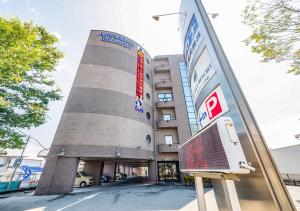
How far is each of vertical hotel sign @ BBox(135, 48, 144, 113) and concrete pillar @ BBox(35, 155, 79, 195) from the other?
9249 millimetres

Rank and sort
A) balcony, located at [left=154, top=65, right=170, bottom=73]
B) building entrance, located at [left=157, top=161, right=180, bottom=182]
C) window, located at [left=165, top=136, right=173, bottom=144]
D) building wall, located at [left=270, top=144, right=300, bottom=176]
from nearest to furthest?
building wall, located at [left=270, top=144, right=300, bottom=176], building entrance, located at [left=157, top=161, right=180, bottom=182], window, located at [left=165, top=136, right=173, bottom=144], balcony, located at [left=154, top=65, right=170, bottom=73]

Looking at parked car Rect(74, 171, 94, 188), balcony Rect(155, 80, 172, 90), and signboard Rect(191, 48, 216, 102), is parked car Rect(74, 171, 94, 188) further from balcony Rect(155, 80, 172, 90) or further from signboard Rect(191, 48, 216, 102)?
signboard Rect(191, 48, 216, 102)

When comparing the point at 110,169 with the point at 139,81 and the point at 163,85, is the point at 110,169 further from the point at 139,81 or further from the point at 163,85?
the point at 163,85

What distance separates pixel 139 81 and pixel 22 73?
43.6 feet

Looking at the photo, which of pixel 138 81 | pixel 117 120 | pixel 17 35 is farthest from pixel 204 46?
pixel 138 81

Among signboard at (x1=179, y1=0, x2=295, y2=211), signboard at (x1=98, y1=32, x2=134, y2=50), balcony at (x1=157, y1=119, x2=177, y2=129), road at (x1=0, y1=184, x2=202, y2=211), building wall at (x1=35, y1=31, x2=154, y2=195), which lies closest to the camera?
signboard at (x1=179, y1=0, x2=295, y2=211)

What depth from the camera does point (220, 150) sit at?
5.88 ft

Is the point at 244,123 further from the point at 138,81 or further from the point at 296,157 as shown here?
the point at 138,81

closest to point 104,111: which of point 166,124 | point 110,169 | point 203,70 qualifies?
point 166,124

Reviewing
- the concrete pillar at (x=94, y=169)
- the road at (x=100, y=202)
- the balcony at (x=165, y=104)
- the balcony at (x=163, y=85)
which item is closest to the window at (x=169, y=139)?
the balcony at (x=165, y=104)

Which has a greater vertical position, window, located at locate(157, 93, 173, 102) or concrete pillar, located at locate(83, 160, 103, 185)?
window, located at locate(157, 93, 173, 102)

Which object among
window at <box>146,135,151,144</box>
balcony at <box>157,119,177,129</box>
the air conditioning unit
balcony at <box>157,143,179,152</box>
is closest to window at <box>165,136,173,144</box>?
balcony at <box>157,143,179,152</box>

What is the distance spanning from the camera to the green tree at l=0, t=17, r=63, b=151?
6504mm

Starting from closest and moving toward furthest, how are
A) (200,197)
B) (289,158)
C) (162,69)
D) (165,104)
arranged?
(200,197) < (289,158) < (165,104) < (162,69)
